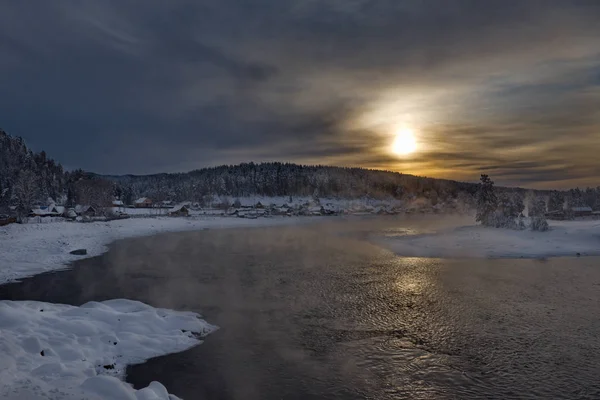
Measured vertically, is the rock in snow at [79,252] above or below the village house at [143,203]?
below

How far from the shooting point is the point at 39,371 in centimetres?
1216

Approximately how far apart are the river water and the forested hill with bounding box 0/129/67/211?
93511 mm

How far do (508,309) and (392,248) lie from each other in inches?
1144

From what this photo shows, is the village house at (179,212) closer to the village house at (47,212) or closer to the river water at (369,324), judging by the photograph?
the village house at (47,212)

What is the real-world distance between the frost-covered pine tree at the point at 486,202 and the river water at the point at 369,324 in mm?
34430

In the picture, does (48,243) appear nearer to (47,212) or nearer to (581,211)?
(47,212)

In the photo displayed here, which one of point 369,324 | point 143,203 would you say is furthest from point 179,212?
point 369,324

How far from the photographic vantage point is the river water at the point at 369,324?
1342 cm

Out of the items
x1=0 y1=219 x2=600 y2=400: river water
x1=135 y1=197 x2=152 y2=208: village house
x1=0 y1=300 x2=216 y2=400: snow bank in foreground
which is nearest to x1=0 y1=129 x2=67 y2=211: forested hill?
x1=135 y1=197 x2=152 y2=208: village house

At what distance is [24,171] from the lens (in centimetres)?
11106

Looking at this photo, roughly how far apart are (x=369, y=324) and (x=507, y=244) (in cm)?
3815

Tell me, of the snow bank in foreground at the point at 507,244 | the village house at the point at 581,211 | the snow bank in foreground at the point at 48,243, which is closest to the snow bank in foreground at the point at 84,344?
the snow bank in foreground at the point at 48,243

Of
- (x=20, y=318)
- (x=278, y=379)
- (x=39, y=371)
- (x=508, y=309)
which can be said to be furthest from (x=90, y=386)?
(x=508, y=309)

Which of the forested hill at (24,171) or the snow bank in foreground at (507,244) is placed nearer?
the snow bank in foreground at (507,244)
